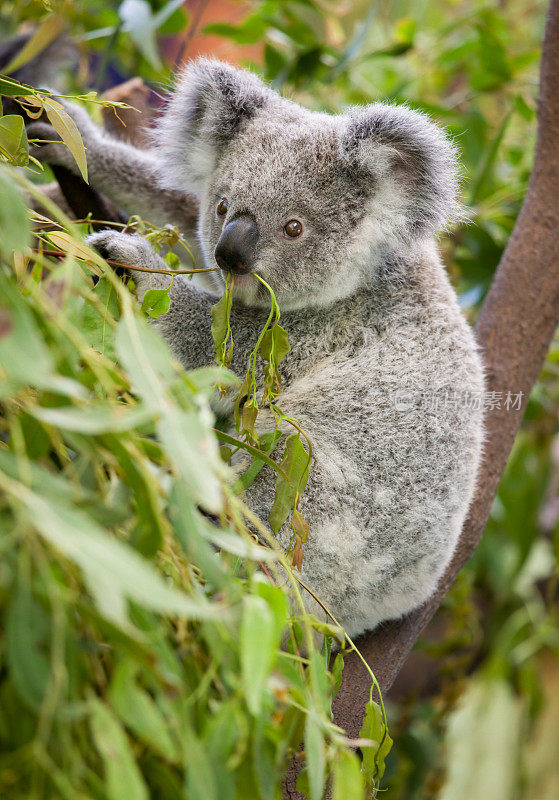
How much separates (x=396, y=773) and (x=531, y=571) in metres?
1.30

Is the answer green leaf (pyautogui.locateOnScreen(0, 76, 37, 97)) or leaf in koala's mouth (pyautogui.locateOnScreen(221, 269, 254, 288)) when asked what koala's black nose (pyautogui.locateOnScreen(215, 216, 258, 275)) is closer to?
leaf in koala's mouth (pyautogui.locateOnScreen(221, 269, 254, 288))

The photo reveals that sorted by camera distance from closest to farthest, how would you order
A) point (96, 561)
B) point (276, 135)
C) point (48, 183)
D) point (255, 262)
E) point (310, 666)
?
point (96, 561), point (310, 666), point (255, 262), point (276, 135), point (48, 183)

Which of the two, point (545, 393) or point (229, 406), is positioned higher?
point (229, 406)

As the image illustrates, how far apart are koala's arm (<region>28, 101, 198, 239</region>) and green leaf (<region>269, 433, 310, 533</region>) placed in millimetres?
1197

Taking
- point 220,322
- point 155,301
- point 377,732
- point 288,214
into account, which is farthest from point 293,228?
point 377,732

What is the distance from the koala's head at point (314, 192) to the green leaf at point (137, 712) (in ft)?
3.63

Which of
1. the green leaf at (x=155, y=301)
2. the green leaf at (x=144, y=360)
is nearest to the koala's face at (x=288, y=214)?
the green leaf at (x=155, y=301)

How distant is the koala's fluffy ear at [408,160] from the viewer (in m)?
1.71

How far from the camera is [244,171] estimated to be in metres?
1.74

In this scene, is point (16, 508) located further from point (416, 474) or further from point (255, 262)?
point (416, 474)

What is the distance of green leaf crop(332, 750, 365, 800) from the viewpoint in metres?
0.84

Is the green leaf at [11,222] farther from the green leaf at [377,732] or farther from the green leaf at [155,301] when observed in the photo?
the green leaf at [377,732]

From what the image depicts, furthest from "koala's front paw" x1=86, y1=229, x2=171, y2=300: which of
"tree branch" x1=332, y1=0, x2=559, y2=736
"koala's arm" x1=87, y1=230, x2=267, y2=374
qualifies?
"tree branch" x1=332, y1=0, x2=559, y2=736

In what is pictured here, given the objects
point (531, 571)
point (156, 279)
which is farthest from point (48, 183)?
point (531, 571)
